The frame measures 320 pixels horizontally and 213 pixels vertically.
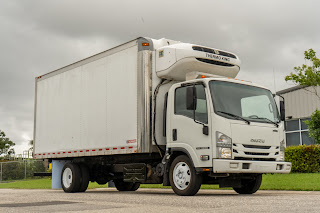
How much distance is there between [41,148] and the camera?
50.1ft

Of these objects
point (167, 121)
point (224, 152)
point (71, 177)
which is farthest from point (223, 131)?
point (71, 177)

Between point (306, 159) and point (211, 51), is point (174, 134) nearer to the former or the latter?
point (211, 51)

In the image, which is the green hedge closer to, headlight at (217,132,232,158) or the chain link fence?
headlight at (217,132,232,158)

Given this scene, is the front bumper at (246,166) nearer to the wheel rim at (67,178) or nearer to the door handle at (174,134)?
the door handle at (174,134)

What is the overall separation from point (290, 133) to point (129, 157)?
2717cm

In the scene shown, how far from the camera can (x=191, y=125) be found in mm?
10344

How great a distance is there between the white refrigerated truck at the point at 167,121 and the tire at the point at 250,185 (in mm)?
25

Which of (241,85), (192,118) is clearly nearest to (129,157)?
(192,118)

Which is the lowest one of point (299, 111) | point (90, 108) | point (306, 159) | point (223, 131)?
point (306, 159)

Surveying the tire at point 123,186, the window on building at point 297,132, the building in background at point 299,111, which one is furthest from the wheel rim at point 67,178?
the window on building at point 297,132

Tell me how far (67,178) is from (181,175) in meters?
5.02

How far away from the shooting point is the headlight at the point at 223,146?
9758mm

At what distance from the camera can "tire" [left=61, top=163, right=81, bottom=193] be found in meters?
13.7

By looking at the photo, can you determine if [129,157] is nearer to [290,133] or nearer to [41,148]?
[41,148]
